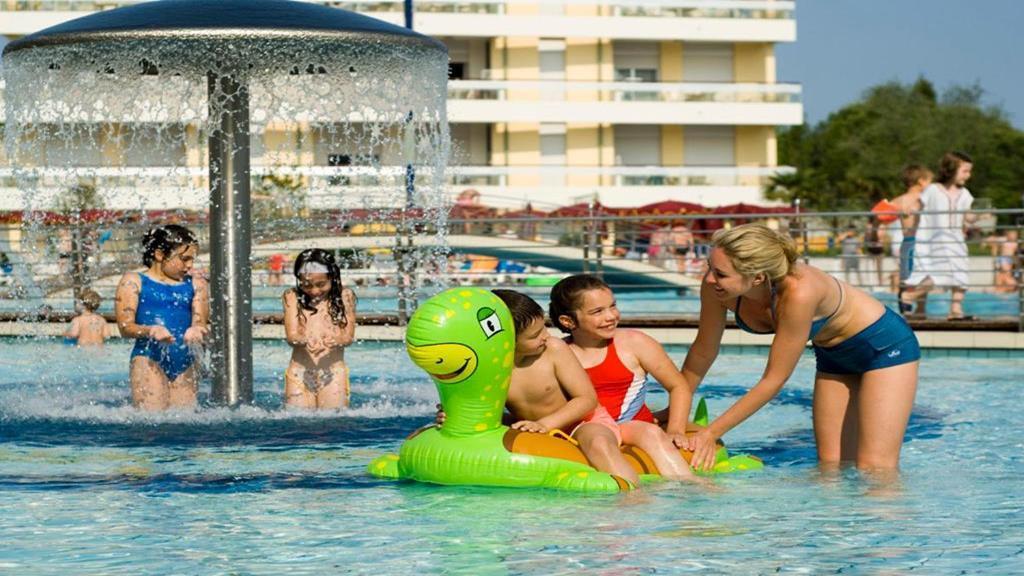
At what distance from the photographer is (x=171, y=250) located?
33.4 ft

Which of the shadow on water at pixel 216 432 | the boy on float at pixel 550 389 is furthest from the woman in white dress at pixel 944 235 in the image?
the boy on float at pixel 550 389

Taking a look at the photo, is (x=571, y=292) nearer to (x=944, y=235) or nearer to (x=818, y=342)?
(x=818, y=342)

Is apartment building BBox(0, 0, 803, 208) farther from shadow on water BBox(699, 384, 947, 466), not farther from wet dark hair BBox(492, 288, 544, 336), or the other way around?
wet dark hair BBox(492, 288, 544, 336)

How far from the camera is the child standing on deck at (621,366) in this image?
728cm

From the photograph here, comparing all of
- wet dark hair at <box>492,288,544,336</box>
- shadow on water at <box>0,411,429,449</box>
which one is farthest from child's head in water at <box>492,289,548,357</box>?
shadow on water at <box>0,411,429,449</box>

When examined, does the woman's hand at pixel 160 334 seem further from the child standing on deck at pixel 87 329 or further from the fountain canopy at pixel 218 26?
the child standing on deck at pixel 87 329

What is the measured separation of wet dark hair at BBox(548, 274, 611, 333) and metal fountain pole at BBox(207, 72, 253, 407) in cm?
333

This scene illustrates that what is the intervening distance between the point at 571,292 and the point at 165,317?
12.2 ft

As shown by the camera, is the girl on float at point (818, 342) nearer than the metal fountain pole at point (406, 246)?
Yes

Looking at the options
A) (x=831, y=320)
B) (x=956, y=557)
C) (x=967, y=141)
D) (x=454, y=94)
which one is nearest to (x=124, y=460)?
(x=831, y=320)

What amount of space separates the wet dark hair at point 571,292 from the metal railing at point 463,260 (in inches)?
193

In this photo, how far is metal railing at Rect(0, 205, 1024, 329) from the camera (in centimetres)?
1572

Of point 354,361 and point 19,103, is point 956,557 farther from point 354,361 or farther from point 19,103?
point 354,361

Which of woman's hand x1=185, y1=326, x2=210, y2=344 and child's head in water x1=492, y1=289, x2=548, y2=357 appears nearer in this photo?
child's head in water x1=492, y1=289, x2=548, y2=357
